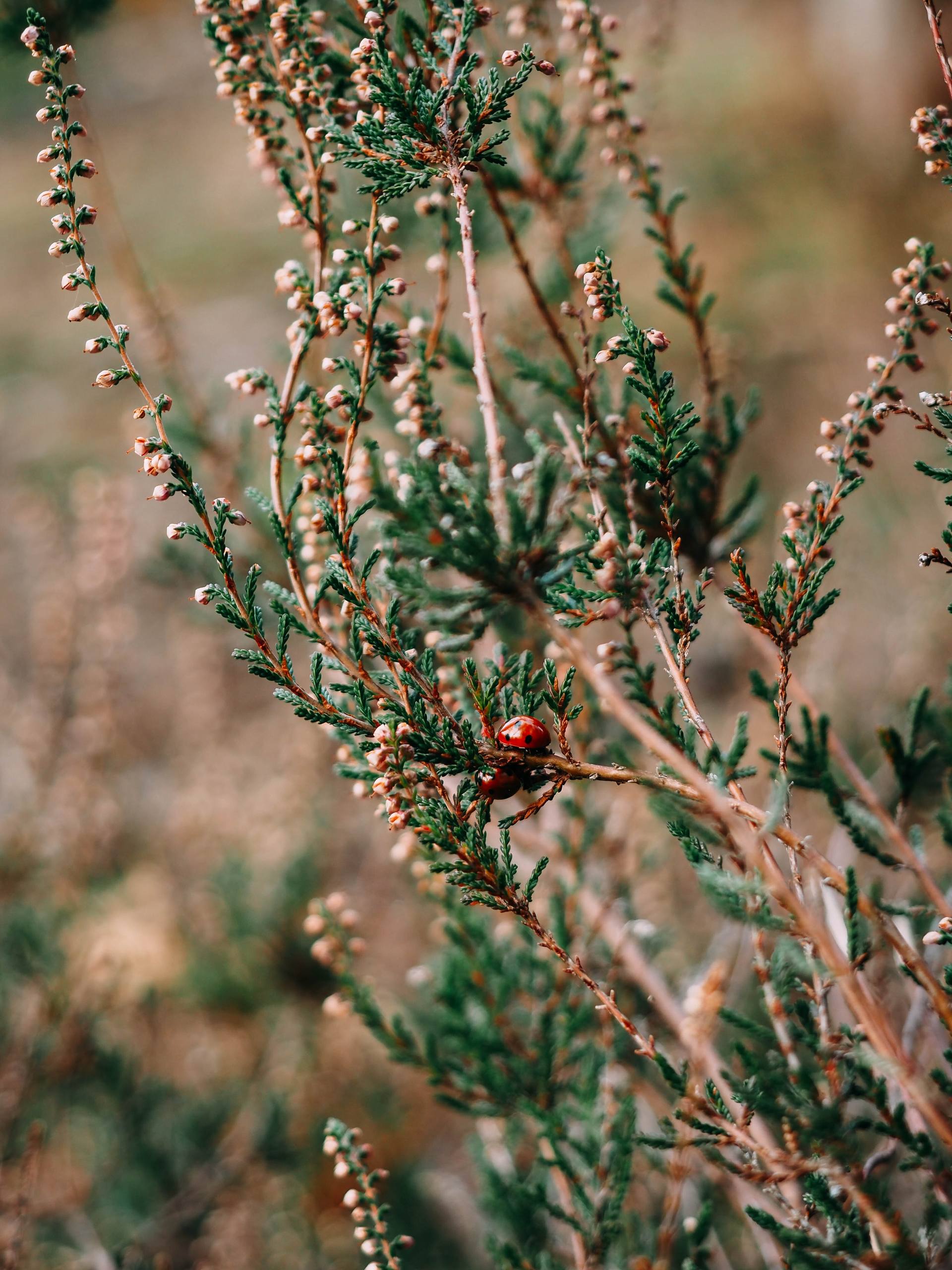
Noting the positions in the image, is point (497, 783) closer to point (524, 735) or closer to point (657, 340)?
point (524, 735)

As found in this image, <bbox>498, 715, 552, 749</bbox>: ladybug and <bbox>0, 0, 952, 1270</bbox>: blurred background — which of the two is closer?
<bbox>498, 715, 552, 749</bbox>: ladybug

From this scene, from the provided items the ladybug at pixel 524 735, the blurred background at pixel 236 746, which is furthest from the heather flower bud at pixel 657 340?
the blurred background at pixel 236 746

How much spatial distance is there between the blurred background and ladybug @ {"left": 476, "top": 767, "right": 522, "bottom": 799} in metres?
0.79

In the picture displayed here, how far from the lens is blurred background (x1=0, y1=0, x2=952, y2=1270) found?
6.47 ft

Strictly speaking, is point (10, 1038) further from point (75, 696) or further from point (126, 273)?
point (126, 273)

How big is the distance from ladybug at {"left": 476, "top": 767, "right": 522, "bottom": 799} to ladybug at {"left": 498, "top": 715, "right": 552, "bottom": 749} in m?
0.03

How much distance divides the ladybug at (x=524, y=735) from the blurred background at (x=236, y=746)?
767 millimetres

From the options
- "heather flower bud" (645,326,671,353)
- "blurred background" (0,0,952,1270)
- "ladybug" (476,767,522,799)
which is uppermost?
"blurred background" (0,0,952,1270)

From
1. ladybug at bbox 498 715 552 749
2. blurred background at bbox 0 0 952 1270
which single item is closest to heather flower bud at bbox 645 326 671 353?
ladybug at bbox 498 715 552 749

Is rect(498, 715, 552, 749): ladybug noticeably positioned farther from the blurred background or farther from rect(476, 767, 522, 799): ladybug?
the blurred background

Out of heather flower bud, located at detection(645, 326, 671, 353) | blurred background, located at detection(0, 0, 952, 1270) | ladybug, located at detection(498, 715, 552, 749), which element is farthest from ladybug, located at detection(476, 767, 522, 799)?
blurred background, located at detection(0, 0, 952, 1270)

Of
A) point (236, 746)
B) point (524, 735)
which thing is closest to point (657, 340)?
point (524, 735)

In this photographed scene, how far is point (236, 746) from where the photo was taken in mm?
3863

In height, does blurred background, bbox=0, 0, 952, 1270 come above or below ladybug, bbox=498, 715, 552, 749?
above
